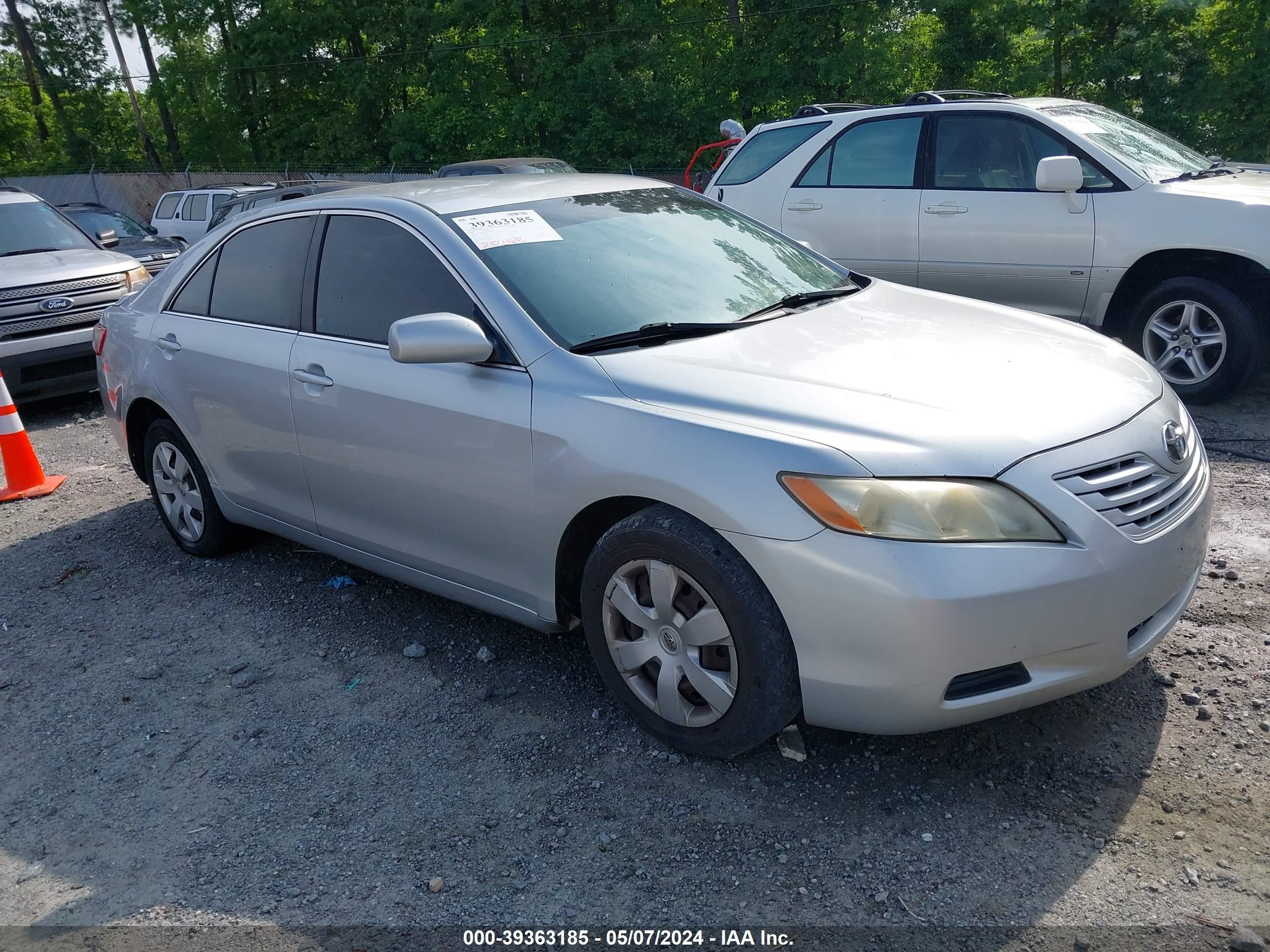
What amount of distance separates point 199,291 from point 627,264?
2.27 metres

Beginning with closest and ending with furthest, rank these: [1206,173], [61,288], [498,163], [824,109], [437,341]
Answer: [437,341] → [1206,173] → [824,109] → [61,288] → [498,163]

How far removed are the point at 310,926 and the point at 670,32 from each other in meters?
26.1

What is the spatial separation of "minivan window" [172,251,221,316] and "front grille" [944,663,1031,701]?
3676 mm

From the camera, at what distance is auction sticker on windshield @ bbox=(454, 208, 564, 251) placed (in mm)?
3688

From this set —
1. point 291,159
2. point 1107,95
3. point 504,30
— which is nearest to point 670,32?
point 504,30

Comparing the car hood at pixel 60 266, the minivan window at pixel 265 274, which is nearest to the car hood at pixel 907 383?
the minivan window at pixel 265 274

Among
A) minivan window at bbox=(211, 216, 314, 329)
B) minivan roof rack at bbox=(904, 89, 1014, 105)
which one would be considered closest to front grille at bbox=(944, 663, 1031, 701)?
minivan window at bbox=(211, 216, 314, 329)

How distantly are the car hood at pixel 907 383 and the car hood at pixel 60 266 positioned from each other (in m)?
7.22

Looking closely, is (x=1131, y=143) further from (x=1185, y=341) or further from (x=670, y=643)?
(x=670, y=643)

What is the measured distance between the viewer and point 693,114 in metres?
24.7

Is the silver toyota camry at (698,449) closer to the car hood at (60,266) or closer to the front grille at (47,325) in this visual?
the front grille at (47,325)

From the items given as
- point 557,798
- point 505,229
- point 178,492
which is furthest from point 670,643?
point 178,492

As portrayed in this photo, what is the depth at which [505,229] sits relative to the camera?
3.76 metres

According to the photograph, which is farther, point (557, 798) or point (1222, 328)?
point (1222, 328)
